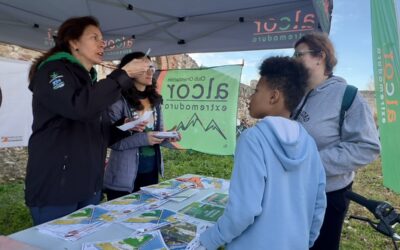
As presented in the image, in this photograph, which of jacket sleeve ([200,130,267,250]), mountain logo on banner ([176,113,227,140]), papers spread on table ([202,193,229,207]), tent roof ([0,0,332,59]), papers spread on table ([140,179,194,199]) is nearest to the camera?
jacket sleeve ([200,130,267,250])

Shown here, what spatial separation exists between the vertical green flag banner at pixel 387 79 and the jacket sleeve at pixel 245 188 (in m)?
0.94

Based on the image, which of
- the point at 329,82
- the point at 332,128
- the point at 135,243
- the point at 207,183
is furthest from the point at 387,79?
the point at 135,243

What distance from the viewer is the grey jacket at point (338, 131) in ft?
4.72

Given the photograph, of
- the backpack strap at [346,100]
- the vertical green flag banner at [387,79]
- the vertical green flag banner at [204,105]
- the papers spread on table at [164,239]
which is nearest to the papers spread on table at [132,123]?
the papers spread on table at [164,239]

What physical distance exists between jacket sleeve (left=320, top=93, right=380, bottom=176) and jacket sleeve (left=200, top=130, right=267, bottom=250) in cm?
64

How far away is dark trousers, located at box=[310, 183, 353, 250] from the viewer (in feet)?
5.06

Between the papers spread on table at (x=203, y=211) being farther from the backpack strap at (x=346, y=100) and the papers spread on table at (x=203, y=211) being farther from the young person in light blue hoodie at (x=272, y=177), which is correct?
the backpack strap at (x=346, y=100)

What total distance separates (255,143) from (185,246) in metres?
0.51

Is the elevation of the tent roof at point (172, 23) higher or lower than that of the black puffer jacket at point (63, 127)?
higher

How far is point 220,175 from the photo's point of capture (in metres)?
5.55

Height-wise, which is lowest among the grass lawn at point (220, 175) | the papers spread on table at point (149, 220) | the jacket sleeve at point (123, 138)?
the grass lawn at point (220, 175)

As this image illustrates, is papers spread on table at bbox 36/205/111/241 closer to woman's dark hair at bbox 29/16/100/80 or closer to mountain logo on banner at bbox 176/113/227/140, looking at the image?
woman's dark hair at bbox 29/16/100/80

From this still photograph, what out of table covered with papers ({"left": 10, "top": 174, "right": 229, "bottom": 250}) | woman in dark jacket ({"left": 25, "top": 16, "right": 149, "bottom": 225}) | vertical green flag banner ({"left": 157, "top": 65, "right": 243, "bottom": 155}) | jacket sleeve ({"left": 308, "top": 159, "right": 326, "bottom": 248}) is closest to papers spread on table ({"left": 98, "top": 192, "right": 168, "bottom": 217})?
table covered with papers ({"left": 10, "top": 174, "right": 229, "bottom": 250})

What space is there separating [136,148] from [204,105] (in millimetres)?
2176
